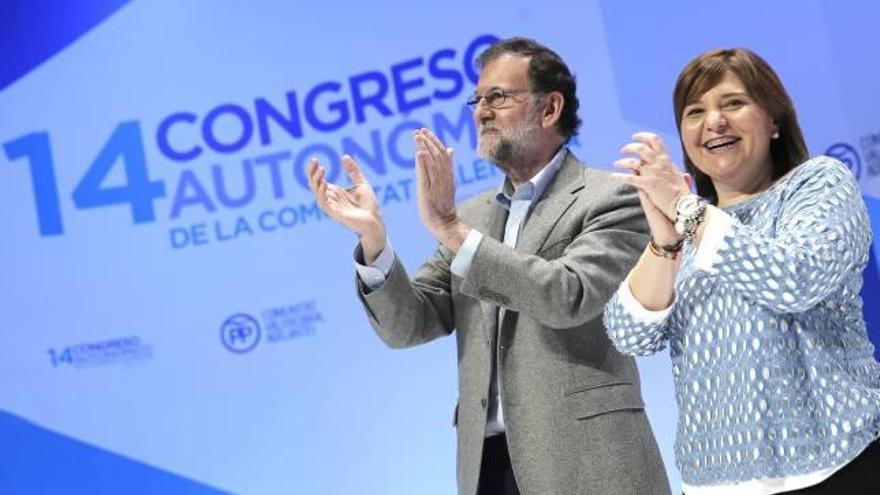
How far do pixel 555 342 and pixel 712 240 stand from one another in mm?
811

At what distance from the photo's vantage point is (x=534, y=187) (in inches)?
110

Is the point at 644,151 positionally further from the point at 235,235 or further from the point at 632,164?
the point at 235,235

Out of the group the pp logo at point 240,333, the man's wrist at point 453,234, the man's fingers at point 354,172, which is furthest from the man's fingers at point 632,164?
the pp logo at point 240,333

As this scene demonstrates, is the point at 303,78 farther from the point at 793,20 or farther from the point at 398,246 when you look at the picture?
the point at 793,20

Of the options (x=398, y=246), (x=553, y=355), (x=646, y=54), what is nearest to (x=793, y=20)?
(x=646, y=54)

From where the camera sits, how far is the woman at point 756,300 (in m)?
1.80

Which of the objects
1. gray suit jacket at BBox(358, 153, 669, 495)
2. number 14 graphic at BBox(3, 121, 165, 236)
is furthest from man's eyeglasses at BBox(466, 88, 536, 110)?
number 14 graphic at BBox(3, 121, 165, 236)

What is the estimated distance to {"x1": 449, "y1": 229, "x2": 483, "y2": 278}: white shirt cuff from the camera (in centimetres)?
250

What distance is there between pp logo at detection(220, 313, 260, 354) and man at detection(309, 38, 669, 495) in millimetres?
1991

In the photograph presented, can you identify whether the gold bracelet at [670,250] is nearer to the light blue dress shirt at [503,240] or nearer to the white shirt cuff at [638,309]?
the white shirt cuff at [638,309]

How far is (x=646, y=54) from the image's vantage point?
4.56m

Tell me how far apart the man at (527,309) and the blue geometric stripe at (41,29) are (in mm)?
2581

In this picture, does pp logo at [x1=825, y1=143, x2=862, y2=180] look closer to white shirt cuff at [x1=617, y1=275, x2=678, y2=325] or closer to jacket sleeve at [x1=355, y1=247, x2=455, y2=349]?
jacket sleeve at [x1=355, y1=247, x2=455, y2=349]

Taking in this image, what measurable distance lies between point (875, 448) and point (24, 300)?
3.85 m
